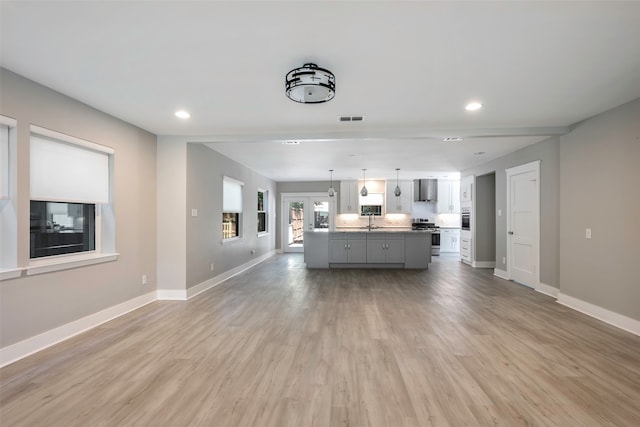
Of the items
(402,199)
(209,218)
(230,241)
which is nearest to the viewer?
(209,218)

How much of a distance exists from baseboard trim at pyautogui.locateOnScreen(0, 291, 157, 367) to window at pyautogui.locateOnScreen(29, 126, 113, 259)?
76cm

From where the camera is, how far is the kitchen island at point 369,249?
23.9ft

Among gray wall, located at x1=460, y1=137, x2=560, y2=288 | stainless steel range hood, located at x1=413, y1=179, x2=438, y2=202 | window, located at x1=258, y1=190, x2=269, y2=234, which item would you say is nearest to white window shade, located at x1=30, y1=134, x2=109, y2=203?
window, located at x1=258, y1=190, x2=269, y2=234

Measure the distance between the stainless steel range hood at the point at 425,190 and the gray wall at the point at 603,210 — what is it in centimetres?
547

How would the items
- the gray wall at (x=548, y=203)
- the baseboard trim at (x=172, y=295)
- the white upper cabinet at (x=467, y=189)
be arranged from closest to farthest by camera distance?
the baseboard trim at (x=172, y=295)
the gray wall at (x=548, y=203)
the white upper cabinet at (x=467, y=189)

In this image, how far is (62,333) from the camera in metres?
3.05

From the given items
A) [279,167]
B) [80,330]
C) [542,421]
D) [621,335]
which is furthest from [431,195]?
[80,330]

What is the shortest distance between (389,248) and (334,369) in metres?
5.09

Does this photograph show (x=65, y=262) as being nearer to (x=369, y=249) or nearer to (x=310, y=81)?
(x=310, y=81)

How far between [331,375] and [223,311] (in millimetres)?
2148

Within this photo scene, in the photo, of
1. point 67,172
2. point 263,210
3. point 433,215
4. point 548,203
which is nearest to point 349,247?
point 263,210

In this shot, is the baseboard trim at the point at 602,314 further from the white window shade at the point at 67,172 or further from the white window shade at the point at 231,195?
the white window shade at the point at 67,172

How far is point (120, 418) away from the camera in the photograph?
1.88m

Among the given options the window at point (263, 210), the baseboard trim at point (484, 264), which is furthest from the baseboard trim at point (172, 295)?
the baseboard trim at point (484, 264)
